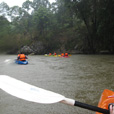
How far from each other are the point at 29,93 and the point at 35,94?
93mm

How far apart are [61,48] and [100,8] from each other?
35.0 ft

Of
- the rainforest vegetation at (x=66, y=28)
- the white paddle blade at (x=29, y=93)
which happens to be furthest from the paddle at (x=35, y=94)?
the rainforest vegetation at (x=66, y=28)

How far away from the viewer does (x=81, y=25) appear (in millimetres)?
27922

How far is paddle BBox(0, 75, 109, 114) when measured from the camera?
6.27 ft

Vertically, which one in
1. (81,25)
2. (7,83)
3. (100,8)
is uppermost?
(100,8)

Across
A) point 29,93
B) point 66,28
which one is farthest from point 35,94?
point 66,28

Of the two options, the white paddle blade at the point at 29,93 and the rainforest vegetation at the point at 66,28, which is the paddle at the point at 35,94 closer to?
the white paddle blade at the point at 29,93

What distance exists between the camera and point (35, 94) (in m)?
2.00

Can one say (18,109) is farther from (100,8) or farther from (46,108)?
(100,8)

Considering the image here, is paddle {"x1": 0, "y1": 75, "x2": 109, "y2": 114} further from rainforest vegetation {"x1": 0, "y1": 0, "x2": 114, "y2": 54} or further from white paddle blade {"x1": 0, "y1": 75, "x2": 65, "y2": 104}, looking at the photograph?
rainforest vegetation {"x1": 0, "y1": 0, "x2": 114, "y2": 54}

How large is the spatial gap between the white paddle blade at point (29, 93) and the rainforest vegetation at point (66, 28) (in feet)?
67.3

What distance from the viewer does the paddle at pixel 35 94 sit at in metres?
1.91

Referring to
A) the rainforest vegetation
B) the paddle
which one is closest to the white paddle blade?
the paddle

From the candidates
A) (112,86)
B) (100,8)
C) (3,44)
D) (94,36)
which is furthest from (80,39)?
(112,86)
